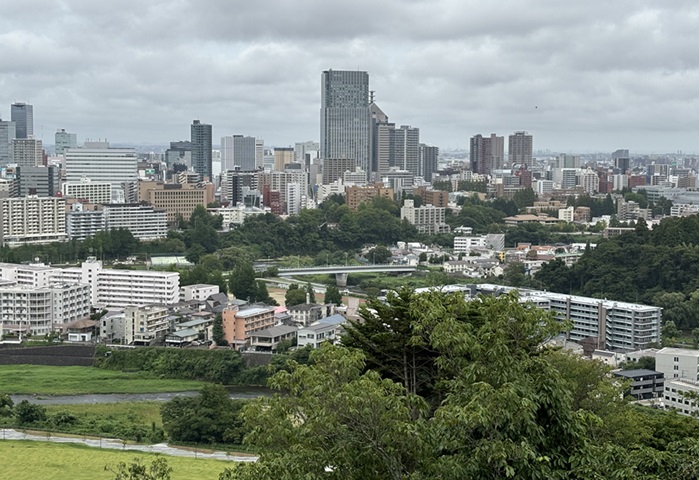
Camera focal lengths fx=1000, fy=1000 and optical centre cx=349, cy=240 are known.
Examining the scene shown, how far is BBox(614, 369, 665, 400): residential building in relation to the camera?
12.6m

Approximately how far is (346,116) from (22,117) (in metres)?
19.3

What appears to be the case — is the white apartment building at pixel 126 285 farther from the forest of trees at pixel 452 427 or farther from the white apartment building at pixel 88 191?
the white apartment building at pixel 88 191

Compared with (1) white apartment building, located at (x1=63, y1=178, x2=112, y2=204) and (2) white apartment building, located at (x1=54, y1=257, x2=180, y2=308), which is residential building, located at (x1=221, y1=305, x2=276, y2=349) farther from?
(1) white apartment building, located at (x1=63, y1=178, x2=112, y2=204)

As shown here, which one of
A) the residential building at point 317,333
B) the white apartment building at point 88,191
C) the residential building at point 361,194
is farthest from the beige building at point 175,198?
the residential building at point 317,333

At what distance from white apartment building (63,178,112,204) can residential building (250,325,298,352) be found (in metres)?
19.1

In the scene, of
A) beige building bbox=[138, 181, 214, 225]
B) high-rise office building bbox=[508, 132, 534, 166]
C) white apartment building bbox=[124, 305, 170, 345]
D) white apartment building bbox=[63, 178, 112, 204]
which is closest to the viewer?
white apartment building bbox=[124, 305, 170, 345]

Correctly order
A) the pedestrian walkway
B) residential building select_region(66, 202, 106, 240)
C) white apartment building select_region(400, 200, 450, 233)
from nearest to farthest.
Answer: the pedestrian walkway
residential building select_region(66, 202, 106, 240)
white apartment building select_region(400, 200, 450, 233)

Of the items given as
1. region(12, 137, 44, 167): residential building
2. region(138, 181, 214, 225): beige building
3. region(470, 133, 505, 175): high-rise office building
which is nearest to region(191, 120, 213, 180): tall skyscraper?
region(12, 137, 44, 167): residential building

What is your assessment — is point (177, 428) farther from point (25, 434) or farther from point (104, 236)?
point (104, 236)

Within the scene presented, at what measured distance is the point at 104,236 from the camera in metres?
24.4

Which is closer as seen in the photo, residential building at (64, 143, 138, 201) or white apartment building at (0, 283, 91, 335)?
white apartment building at (0, 283, 91, 335)

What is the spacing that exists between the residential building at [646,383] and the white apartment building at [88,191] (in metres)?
23.6

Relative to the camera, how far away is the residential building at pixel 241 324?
15266 millimetres

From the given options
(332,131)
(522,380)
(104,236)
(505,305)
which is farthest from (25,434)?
(332,131)
